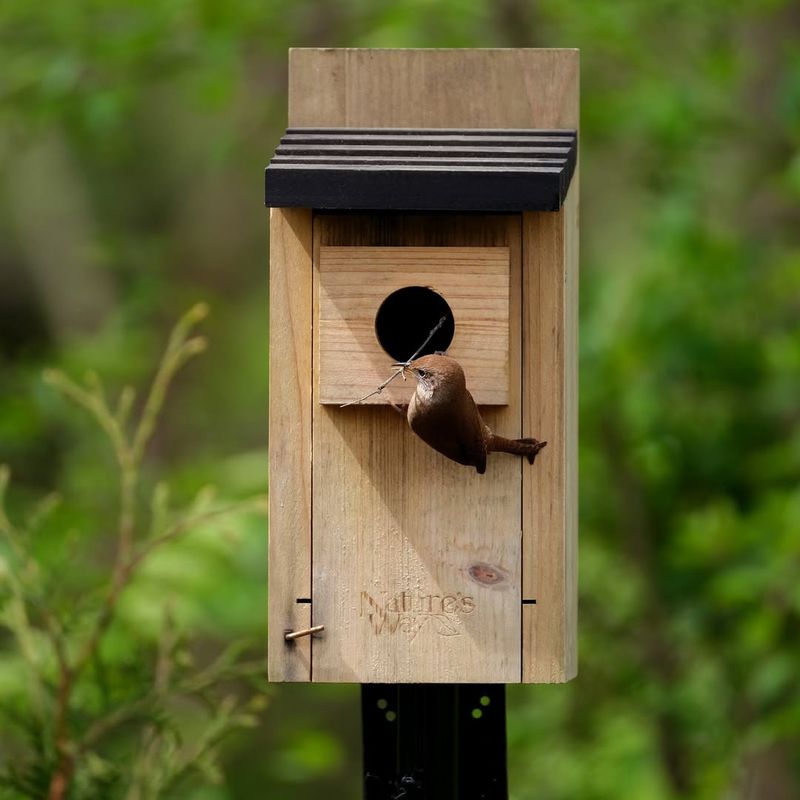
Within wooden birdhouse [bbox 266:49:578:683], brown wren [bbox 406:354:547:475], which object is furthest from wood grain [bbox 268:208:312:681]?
brown wren [bbox 406:354:547:475]

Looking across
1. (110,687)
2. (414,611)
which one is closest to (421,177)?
(414,611)

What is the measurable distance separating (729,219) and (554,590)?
3.87 m

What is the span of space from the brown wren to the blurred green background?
1.73 m

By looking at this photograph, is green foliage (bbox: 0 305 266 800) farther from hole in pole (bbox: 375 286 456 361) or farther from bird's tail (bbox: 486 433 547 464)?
bird's tail (bbox: 486 433 547 464)

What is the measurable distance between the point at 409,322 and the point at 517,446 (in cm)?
41

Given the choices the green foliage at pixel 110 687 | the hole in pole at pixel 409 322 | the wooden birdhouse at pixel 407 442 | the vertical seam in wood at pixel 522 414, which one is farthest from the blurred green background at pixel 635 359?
the vertical seam in wood at pixel 522 414

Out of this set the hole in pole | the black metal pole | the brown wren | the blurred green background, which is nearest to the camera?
the brown wren

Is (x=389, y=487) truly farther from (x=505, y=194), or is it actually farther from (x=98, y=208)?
(x=98, y=208)

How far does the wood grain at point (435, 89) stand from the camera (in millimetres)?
2715

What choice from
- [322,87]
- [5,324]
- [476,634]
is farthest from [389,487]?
[5,324]

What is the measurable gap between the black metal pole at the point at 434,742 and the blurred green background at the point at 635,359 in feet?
4.91

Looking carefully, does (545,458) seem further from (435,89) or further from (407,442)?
(435,89)

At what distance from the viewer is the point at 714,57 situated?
5328 mm

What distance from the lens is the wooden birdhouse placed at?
250 cm
